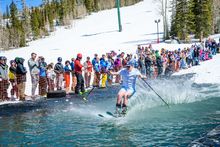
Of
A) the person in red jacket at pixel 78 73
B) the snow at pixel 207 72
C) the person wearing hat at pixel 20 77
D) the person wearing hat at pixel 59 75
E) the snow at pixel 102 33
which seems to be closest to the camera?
the person wearing hat at pixel 20 77

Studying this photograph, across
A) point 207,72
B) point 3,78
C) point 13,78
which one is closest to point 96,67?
point 13,78

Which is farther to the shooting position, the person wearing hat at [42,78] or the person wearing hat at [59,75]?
the person wearing hat at [59,75]

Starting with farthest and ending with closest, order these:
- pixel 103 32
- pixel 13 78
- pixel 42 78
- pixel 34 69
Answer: pixel 103 32
pixel 42 78
pixel 34 69
pixel 13 78

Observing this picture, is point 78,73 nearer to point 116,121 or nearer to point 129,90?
point 129,90

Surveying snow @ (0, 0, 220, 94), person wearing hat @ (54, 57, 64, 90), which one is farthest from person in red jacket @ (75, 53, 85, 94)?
snow @ (0, 0, 220, 94)

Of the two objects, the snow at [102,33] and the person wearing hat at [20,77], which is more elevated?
the snow at [102,33]

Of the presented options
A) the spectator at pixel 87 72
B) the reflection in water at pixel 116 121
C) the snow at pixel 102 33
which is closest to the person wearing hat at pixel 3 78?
the reflection in water at pixel 116 121

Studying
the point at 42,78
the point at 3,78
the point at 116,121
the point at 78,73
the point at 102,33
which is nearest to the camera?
the point at 116,121

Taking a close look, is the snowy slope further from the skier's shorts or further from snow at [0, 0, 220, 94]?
the skier's shorts

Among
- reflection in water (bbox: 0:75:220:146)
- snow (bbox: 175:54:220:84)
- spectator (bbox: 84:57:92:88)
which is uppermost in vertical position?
spectator (bbox: 84:57:92:88)

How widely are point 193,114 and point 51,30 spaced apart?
9550 centimetres

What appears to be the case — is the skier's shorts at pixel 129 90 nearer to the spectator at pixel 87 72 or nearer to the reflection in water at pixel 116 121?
the reflection in water at pixel 116 121

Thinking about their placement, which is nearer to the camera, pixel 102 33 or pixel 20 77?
pixel 20 77

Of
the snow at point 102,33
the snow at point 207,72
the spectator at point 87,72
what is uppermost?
the snow at point 102,33
